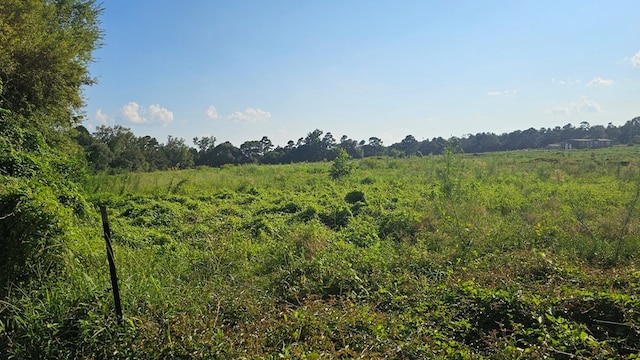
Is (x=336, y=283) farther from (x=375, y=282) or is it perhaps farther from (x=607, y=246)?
(x=607, y=246)

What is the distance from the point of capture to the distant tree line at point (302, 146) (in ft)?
175

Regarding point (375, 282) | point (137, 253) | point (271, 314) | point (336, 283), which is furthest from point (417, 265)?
point (137, 253)

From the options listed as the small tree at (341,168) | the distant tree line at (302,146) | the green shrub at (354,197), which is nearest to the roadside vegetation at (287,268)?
the green shrub at (354,197)

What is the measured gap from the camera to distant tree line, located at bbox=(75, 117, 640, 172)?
5322 cm

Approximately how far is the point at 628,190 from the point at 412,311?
10.9 m

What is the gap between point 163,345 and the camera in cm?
344

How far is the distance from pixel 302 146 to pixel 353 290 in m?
64.4

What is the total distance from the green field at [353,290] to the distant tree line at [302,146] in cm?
4023

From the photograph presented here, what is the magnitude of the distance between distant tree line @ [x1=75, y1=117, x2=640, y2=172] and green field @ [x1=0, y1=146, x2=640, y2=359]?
40231mm

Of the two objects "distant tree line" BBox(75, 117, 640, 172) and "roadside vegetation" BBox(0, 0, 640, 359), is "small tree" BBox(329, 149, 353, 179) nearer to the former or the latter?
"roadside vegetation" BBox(0, 0, 640, 359)

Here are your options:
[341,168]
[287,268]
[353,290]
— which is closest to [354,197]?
[287,268]

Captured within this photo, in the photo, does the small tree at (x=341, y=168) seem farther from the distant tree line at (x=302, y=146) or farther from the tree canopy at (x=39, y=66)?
the distant tree line at (x=302, y=146)

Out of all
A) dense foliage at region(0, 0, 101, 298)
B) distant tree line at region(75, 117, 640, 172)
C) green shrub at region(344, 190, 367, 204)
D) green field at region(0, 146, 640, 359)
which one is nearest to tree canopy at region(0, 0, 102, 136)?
dense foliage at region(0, 0, 101, 298)

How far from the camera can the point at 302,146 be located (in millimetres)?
68938
